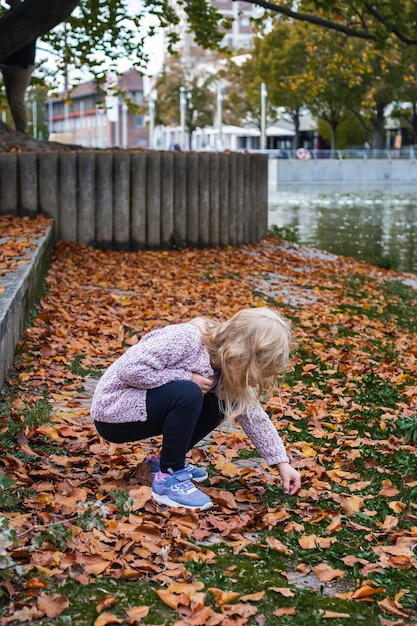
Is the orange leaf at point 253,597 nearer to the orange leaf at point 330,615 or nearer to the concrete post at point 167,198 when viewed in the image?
the orange leaf at point 330,615

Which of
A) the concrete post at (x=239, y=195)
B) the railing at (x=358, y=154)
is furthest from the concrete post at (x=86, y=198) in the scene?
the railing at (x=358, y=154)

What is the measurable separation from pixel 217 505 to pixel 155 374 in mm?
638

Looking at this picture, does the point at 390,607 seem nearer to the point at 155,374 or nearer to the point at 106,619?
the point at 106,619

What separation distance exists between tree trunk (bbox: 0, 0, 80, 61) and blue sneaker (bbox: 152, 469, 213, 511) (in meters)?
7.88

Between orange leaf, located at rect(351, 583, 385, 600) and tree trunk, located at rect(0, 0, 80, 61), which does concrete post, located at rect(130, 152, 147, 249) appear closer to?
tree trunk, located at rect(0, 0, 80, 61)

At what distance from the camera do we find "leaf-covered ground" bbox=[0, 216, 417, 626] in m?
3.34

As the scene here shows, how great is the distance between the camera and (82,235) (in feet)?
42.2

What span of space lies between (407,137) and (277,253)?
71.5m

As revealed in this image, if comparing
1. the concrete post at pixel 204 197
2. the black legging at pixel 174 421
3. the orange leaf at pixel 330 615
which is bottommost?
the orange leaf at pixel 330 615

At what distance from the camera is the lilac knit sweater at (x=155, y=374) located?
14.0 ft

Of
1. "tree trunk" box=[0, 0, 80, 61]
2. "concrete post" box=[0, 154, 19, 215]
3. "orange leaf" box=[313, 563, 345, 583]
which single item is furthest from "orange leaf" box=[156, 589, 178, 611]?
"concrete post" box=[0, 154, 19, 215]

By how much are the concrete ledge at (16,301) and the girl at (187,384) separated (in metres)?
1.25

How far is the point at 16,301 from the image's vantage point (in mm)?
6391

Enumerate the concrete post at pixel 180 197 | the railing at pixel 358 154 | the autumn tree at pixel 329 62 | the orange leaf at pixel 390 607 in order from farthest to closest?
the railing at pixel 358 154 < the autumn tree at pixel 329 62 < the concrete post at pixel 180 197 < the orange leaf at pixel 390 607
